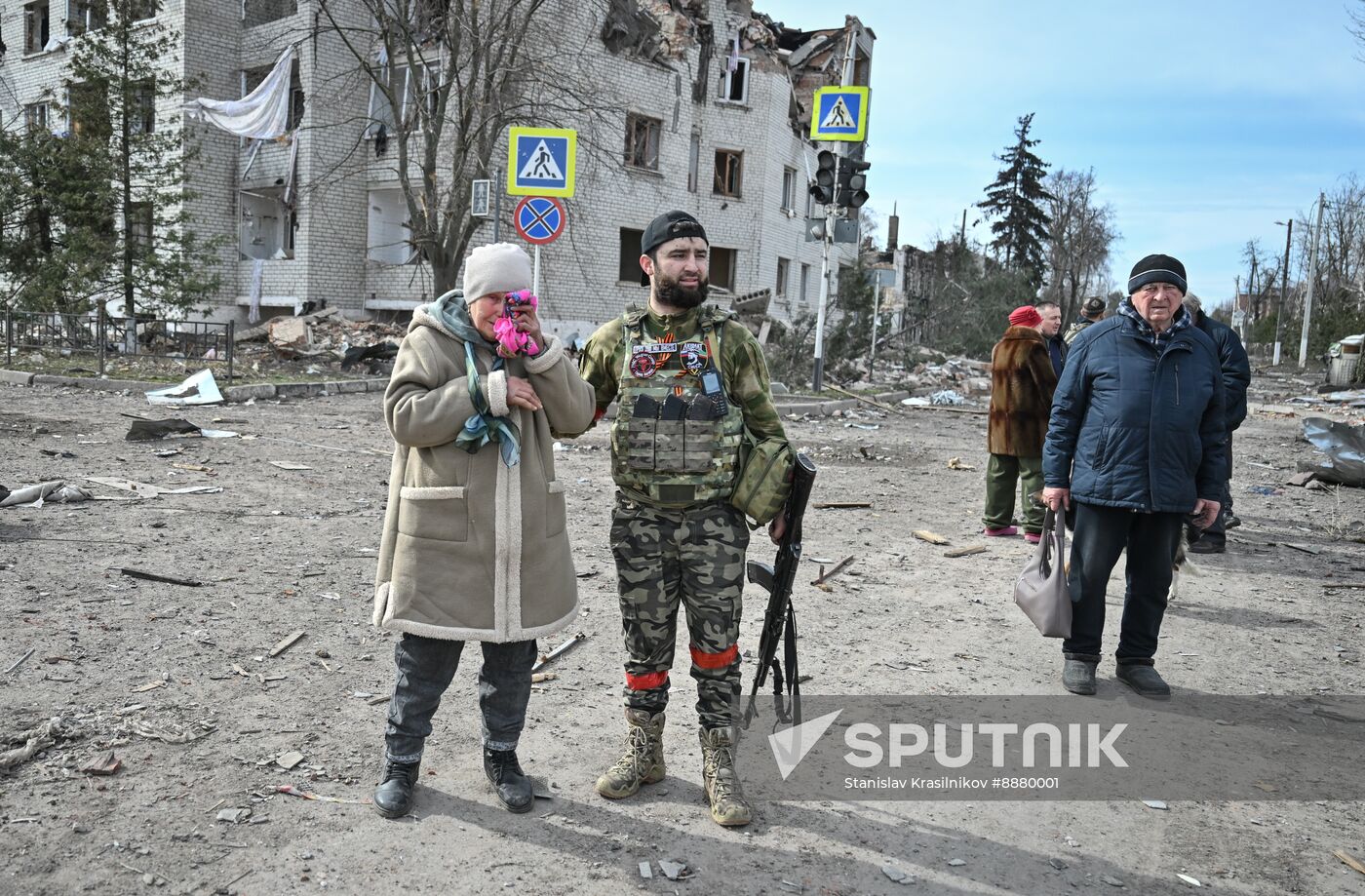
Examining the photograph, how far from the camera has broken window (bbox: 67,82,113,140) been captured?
19.3 metres

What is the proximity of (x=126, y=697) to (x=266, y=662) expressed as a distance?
23.2 inches

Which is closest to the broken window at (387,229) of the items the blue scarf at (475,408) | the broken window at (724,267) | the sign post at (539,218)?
the broken window at (724,267)

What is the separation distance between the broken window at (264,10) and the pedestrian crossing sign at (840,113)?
16.3m

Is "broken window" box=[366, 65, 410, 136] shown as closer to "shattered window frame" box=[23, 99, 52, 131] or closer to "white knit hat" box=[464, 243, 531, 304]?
"shattered window frame" box=[23, 99, 52, 131]

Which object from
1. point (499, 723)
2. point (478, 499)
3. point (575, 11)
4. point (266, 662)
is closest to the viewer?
point (478, 499)

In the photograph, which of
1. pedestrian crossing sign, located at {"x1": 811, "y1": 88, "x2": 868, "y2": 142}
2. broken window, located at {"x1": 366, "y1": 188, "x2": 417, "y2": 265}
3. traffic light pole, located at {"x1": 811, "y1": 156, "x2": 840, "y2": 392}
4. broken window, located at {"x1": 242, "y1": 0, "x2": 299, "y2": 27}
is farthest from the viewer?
broken window, located at {"x1": 242, "y1": 0, "x2": 299, "y2": 27}

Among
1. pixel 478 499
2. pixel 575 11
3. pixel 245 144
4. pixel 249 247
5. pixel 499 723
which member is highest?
pixel 575 11

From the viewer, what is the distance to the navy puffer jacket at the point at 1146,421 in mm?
4168

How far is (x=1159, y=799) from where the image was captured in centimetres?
331

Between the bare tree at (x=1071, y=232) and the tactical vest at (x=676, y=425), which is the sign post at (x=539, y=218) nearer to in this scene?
the tactical vest at (x=676, y=425)

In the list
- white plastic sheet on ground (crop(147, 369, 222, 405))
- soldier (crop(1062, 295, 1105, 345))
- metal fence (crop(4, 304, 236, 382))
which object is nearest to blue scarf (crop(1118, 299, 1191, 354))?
soldier (crop(1062, 295, 1105, 345))

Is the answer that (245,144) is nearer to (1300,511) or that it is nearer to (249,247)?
(249,247)

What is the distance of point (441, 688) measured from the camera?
3.01m

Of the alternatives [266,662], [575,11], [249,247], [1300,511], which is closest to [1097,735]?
[266,662]
